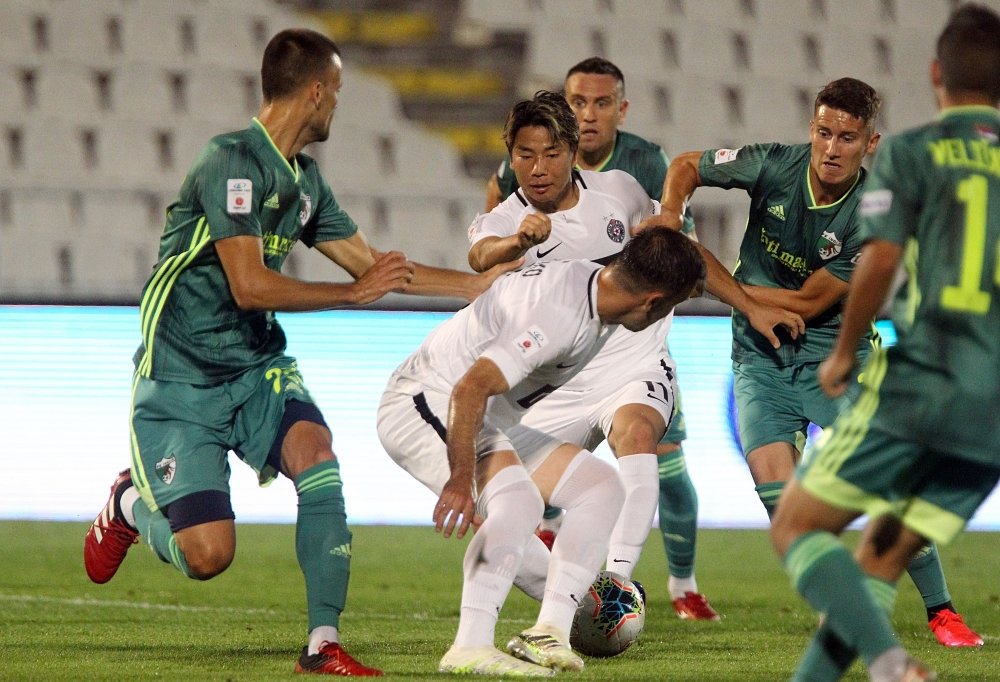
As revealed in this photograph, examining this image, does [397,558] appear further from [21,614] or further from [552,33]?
[552,33]

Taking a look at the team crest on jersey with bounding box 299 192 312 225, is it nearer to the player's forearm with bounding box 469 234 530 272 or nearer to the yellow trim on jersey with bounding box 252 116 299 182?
the yellow trim on jersey with bounding box 252 116 299 182

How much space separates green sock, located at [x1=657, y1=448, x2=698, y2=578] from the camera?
6703 mm

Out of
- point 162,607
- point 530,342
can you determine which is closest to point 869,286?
point 530,342

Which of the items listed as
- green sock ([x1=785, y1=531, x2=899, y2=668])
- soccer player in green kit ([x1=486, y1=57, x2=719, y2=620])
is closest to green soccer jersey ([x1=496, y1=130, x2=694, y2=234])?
soccer player in green kit ([x1=486, y1=57, x2=719, y2=620])

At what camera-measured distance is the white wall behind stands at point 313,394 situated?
935cm

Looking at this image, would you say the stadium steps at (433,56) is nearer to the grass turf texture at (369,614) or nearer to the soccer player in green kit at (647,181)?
the grass turf texture at (369,614)

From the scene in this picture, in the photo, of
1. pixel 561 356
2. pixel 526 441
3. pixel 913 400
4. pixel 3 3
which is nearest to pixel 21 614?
pixel 526 441

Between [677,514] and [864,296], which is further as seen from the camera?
[677,514]

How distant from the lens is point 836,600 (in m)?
3.19

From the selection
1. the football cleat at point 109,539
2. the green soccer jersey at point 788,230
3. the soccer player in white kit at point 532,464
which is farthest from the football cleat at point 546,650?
the green soccer jersey at point 788,230

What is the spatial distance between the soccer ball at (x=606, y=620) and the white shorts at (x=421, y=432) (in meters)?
0.68

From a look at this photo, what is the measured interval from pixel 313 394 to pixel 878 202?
21.5 ft

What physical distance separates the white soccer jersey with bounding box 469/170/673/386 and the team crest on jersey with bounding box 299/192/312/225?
2.88ft

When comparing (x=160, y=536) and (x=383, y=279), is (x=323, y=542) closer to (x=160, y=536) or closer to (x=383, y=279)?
(x=160, y=536)
